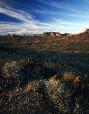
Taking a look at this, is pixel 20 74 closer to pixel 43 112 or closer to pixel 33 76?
pixel 33 76

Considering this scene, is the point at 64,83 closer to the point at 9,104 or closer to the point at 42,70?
the point at 42,70

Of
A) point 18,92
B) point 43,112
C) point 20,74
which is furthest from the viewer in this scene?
point 20,74

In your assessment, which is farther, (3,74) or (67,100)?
(3,74)

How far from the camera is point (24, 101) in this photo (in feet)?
62.2

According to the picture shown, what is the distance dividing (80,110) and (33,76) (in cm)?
→ 561

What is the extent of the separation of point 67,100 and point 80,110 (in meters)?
1.31

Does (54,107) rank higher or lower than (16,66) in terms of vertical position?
Answer: lower

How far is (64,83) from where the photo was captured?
20.2 m

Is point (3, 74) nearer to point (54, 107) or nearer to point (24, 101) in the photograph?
point (24, 101)

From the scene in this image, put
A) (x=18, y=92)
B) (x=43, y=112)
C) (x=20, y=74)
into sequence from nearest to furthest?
(x=43, y=112) < (x=18, y=92) < (x=20, y=74)

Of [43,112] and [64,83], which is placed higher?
[64,83]

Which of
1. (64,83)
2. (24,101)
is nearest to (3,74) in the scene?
(24,101)

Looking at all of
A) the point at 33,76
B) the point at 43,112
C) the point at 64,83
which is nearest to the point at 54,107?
Result: the point at 43,112

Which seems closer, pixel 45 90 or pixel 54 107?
pixel 54 107
